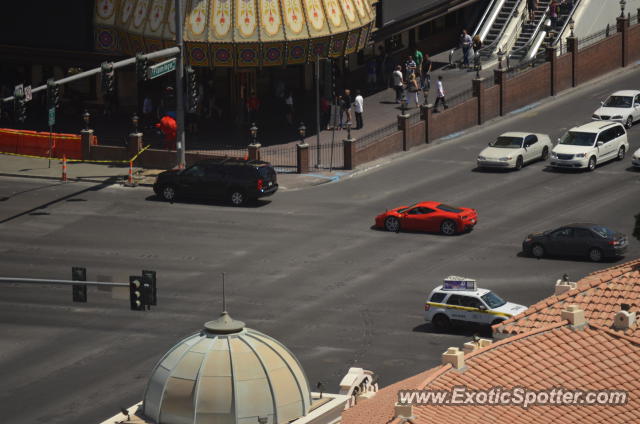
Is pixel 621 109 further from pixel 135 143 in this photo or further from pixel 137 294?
pixel 137 294

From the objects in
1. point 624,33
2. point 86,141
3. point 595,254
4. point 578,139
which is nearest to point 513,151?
point 578,139

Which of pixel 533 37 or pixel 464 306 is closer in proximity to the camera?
pixel 464 306

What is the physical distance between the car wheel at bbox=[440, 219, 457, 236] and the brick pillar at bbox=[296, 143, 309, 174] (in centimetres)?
1012


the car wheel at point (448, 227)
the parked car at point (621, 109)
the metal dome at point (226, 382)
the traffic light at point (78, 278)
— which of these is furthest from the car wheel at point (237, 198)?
the metal dome at point (226, 382)

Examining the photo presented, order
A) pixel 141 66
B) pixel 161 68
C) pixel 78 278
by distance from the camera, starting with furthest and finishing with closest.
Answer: pixel 161 68 < pixel 141 66 < pixel 78 278

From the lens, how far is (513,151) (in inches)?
2442

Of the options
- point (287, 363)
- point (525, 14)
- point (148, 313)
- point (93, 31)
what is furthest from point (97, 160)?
point (287, 363)

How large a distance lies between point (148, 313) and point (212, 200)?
13.1 m

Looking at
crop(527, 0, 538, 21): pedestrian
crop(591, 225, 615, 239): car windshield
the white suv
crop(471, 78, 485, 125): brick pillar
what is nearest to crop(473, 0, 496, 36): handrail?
crop(527, 0, 538, 21): pedestrian

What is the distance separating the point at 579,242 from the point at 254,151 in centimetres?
1708

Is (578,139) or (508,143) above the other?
(578,139)

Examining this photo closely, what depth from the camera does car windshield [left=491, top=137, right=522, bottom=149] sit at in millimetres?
62438

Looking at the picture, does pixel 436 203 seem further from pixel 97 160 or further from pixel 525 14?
pixel 525 14

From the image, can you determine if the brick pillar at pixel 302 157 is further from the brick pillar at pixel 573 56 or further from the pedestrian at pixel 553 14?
the pedestrian at pixel 553 14
